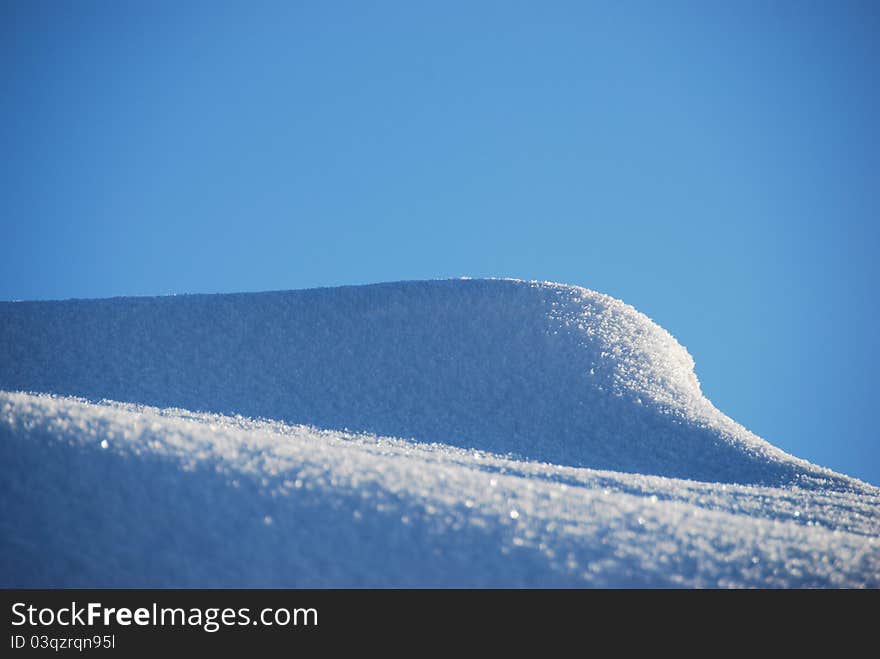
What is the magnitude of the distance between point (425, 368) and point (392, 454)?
5746mm

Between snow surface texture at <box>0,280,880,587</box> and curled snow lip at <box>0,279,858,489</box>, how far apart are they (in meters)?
0.06

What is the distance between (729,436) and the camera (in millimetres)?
12133

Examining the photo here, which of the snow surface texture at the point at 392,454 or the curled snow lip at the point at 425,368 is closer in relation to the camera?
the snow surface texture at the point at 392,454

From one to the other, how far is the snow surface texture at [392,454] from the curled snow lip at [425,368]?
2.3 inches

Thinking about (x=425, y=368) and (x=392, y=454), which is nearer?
(x=392, y=454)

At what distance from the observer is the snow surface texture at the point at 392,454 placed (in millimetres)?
4191

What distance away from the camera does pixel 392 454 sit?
317 inches

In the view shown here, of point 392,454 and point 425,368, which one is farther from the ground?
point 425,368

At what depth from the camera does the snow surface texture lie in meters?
4.19

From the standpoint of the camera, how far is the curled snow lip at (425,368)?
1161 centimetres

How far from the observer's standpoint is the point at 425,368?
1373 cm

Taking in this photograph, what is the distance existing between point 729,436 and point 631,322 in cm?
533

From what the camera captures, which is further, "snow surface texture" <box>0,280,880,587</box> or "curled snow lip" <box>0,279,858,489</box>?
"curled snow lip" <box>0,279,858,489</box>

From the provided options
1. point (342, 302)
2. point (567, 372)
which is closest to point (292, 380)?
point (342, 302)
